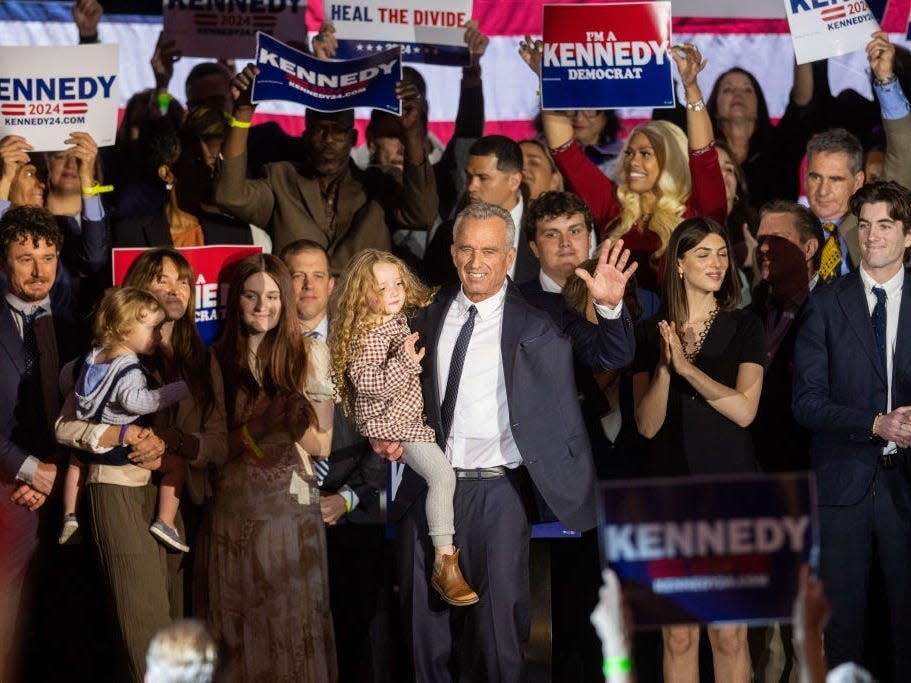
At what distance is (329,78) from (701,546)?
3974 millimetres

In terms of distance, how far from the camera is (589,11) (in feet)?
23.0

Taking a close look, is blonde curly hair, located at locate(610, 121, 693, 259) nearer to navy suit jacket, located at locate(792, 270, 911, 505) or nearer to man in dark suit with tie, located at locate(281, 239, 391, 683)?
navy suit jacket, located at locate(792, 270, 911, 505)

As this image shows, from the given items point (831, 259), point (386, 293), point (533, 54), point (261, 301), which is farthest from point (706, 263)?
point (533, 54)

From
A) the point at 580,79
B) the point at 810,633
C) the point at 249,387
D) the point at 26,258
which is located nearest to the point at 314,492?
the point at 249,387

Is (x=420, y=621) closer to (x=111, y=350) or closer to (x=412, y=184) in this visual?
(x=111, y=350)

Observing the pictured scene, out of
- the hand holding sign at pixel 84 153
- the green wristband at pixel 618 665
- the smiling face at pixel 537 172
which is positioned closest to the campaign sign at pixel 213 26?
the hand holding sign at pixel 84 153

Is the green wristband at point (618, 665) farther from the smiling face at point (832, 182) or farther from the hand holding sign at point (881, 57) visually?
the hand holding sign at point (881, 57)

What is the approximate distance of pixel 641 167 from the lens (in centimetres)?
661

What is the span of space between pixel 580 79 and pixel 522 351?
2232mm

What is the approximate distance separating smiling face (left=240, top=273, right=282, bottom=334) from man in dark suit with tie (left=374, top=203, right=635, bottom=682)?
83cm

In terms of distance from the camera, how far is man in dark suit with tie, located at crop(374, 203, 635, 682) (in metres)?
5.12

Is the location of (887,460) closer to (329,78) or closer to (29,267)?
(329,78)

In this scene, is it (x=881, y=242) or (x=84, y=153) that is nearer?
(x=881, y=242)

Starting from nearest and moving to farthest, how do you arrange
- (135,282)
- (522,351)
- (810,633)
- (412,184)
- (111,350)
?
(810,633)
(522,351)
(111,350)
(135,282)
(412,184)
